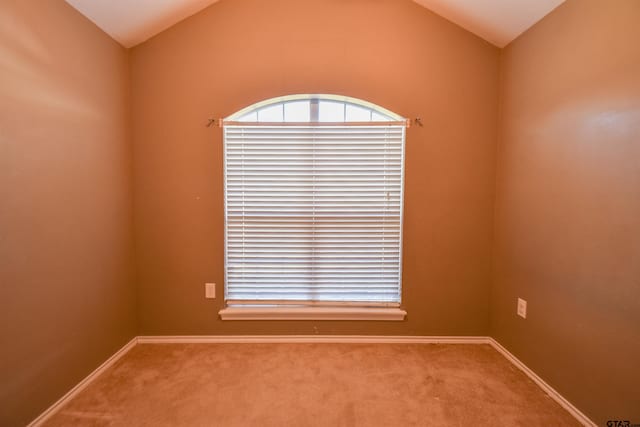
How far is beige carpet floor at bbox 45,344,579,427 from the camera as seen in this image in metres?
1.44

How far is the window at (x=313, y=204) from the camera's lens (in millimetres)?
2133

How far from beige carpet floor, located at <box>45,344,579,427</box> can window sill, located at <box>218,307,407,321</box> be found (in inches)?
9.0
